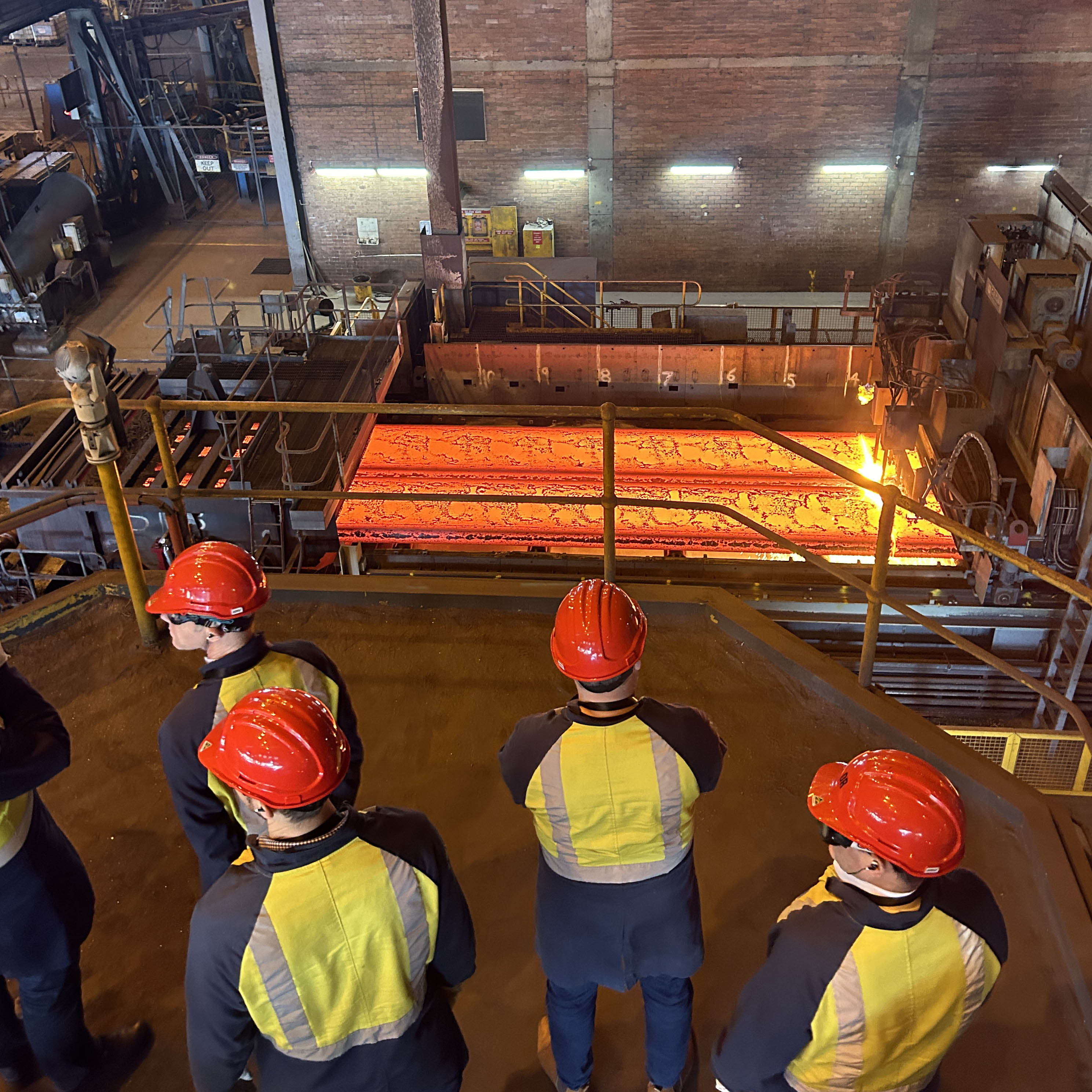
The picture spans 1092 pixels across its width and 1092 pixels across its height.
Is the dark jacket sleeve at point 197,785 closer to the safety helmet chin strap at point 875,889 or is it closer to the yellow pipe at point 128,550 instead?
the yellow pipe at point 128,550

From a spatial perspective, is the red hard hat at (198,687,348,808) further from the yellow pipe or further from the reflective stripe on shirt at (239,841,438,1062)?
the yellow pipe

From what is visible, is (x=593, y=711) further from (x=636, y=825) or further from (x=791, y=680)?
(x=791, y=680)

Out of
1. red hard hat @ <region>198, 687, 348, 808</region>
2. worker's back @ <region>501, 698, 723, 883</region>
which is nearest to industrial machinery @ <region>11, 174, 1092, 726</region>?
worker's back @ <region>501, 698, 723, 883</region>

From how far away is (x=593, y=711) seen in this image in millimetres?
2314

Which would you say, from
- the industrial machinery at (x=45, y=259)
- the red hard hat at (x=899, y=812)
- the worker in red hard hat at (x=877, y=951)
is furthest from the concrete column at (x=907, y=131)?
the worker in red hard hat at (x=877, y=951)

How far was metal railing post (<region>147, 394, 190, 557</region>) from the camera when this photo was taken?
3916 mm

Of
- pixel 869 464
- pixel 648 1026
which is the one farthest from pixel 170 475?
pixel 869 464

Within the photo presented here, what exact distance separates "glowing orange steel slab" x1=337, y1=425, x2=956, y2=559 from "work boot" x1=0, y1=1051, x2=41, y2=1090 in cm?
691

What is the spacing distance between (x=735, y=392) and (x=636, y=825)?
11.9 metres

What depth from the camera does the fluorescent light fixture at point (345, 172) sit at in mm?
18797

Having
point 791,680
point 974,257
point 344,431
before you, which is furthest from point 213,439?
point 974,257

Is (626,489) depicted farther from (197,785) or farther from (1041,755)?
(197,785)

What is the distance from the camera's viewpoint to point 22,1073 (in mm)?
2713

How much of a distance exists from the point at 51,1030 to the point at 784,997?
1910 millimetres
